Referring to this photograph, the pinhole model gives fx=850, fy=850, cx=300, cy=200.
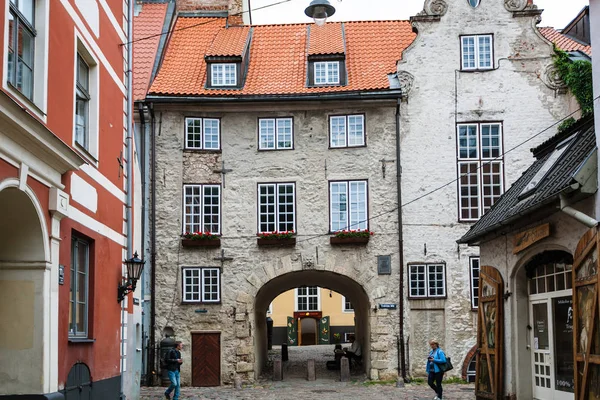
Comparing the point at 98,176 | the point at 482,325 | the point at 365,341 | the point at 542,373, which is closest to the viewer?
the point at 98,176

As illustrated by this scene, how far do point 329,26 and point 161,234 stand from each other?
31.2 ft

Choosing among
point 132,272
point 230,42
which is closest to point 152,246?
point 230,42

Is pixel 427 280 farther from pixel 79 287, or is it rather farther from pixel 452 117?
pixel 79 287

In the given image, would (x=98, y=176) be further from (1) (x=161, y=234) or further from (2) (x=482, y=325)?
(1) (x=161, y=234)

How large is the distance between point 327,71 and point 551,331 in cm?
1407

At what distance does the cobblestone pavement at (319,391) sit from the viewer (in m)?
21.0

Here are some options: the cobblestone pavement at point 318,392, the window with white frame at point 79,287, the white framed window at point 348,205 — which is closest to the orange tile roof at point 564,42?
the white framed window at point 348,205

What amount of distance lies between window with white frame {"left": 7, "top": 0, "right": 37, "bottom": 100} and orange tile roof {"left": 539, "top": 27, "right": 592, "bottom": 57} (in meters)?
20.8

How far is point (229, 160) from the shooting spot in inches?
1005

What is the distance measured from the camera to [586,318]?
12016 millimetres

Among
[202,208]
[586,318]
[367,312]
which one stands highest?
[202,208]

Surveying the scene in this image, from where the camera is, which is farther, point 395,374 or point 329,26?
point 329,26

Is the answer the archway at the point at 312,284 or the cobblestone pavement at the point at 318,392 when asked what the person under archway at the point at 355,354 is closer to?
the archway at the point at 312,284

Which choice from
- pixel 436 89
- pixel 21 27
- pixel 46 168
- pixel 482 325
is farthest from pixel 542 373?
pixel 436 89
